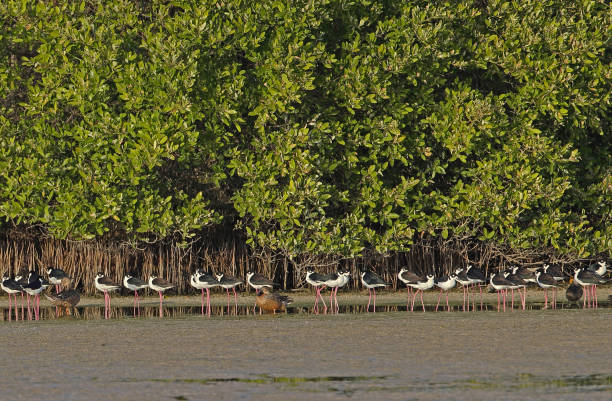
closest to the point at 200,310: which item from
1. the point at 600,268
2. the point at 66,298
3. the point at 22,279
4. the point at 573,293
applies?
the point at 66,298

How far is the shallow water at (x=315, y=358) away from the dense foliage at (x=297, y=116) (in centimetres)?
540

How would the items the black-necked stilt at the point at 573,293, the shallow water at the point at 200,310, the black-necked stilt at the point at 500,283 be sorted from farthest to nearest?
1. the black-necked stilt at the point at 573,293
2. the black-necked stilt at the point at 500,283
3. the shallow water at the point at 200,310

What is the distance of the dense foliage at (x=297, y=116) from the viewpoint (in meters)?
24.5

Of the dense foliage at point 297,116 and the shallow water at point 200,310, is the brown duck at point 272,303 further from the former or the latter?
the dense foliage at point 297,116

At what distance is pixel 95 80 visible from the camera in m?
24.5

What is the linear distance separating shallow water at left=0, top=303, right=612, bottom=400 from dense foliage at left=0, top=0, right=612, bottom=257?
5.40 m

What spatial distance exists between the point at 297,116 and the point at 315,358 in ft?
39.4

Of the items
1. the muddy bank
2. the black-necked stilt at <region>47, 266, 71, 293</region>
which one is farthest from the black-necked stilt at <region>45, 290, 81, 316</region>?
the muddy bank

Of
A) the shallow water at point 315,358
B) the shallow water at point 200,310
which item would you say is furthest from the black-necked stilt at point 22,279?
the shallow water at point 315,358

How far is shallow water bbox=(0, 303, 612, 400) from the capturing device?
38.6 ft

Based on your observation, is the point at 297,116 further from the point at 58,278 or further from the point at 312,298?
the point at 58,278

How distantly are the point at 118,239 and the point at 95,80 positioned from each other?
4.16m

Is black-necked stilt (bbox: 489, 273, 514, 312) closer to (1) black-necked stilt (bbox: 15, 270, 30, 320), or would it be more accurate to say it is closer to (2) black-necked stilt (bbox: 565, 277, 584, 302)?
(2) black-necked stilt (bbox: 565, 277, 584, 302)

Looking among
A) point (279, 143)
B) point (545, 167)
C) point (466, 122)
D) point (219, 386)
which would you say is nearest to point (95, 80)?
point (279, 143)
